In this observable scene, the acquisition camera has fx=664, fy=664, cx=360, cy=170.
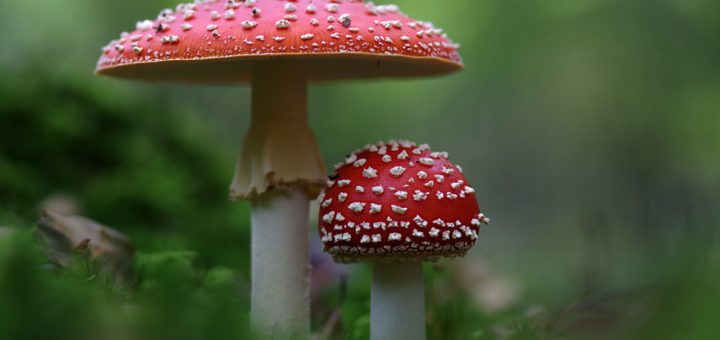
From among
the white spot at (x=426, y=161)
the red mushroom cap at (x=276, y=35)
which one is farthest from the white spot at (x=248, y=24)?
the white spot at (x=426, y=161)

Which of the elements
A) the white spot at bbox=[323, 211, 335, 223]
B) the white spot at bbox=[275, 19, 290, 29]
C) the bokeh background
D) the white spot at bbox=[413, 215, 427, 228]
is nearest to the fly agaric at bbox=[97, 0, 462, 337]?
the white spot at bbox=[275, 19, 290, 29]

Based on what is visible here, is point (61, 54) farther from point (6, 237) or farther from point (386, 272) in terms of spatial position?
point (386, 272)

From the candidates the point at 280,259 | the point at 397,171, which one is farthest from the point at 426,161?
the point at 280,259

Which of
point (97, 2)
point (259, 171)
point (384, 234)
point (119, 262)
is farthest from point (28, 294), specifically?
point (97, 2)

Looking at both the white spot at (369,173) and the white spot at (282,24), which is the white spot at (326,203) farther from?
the white spot at (282,24)

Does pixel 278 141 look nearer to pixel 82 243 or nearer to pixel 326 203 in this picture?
pixel 326 203

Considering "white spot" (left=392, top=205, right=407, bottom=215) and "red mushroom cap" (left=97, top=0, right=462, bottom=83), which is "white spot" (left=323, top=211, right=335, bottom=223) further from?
"red mushroom cap" (left=97, top=0, right=462, bottom=83)
